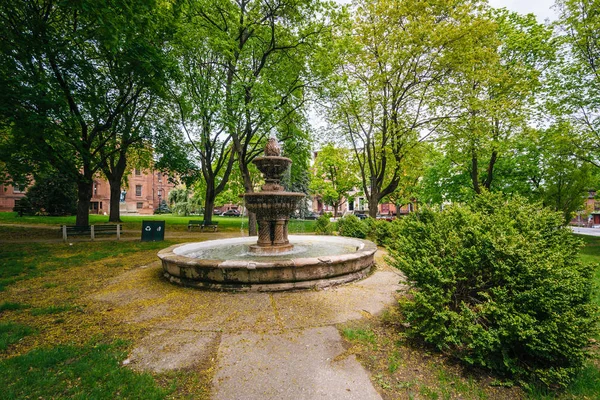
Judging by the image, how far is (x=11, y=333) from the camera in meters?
3.87

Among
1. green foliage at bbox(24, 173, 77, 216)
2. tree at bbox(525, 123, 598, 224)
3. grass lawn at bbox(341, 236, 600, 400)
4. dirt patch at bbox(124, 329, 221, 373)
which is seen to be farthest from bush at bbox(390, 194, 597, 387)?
green foliage at bbox(24, 173, 77, 216)

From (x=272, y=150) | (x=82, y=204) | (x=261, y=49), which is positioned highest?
(x=261, y=49)

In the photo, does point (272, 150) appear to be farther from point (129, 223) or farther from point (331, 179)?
point (331, 179)

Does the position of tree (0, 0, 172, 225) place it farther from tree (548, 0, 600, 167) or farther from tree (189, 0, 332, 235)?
tree (548, 0, 600, 167)

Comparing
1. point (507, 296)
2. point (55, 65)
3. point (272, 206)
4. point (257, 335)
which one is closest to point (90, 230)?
point (55, 65)

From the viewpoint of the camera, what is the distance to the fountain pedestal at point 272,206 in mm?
7574

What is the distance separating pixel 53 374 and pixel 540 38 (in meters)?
25.3

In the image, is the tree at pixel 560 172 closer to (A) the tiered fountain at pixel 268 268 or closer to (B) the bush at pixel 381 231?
(B) the bush at pixel 381 231

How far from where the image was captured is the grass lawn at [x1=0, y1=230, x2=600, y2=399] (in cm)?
267

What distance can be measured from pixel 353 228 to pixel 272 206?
708cm

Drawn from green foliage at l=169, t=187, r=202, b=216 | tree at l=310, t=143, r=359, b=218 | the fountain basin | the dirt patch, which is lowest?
the dirt patch

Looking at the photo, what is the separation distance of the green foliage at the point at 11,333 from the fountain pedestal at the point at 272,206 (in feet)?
15.7

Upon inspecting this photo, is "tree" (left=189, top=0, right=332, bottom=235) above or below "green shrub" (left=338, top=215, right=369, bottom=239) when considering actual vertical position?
above

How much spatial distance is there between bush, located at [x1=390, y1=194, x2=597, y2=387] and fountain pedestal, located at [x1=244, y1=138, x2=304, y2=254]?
161 inches
